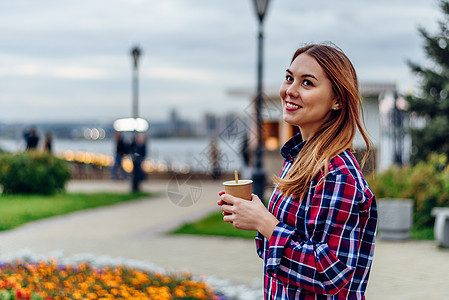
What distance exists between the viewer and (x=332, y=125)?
2104 mm

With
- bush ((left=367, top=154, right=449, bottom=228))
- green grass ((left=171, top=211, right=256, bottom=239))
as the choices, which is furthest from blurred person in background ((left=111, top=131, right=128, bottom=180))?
bush ((left=367, top=154, right=449, bottom=228))

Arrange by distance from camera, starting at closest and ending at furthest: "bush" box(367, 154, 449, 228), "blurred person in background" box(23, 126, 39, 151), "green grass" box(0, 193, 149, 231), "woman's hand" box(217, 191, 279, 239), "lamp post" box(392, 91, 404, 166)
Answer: "woman's hand" box(217, 191, 279, 239), "bush" box(367, 154, 449, 228), "green grass" box(0, 193, 149, 231), "lamp post" box(392, 91, 404, 166), "blurred person in background" box(23, 126, 39, 151)

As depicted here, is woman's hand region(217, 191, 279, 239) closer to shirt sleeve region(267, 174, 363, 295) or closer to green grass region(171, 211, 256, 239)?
shirt sleeve region(267, 174, 363, 295)

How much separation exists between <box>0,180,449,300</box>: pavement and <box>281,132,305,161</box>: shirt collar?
12.3 feet

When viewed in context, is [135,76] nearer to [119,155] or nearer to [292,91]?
[119,155]

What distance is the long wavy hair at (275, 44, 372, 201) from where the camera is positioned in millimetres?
2014

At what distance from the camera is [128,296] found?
547cm

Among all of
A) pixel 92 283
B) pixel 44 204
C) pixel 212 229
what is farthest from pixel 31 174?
pixel 92 283

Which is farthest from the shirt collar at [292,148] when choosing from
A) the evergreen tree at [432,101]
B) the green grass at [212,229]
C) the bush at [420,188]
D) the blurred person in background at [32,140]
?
the blurred person in background at [32,140]

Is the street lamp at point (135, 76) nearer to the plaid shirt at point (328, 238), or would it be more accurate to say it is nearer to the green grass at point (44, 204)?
the green grass at point (44, 204)

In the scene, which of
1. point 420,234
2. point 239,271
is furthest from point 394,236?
point 239,271

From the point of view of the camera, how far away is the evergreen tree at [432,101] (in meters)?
15.1

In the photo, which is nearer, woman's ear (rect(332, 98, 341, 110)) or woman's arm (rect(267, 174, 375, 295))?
woman's arm (rect(267, 174, 375, 295))

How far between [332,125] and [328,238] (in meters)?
0.44
